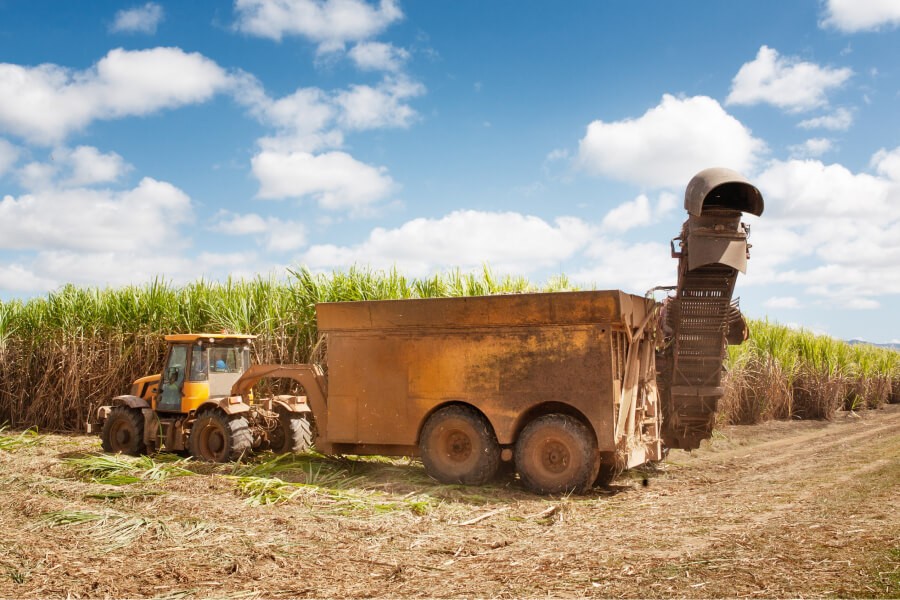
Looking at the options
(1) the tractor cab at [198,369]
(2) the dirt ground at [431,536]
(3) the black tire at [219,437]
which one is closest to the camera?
(2) the dirt ground at [431,536]

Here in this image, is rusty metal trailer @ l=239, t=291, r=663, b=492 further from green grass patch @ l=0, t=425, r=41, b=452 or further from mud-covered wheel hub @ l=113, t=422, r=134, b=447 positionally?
green grass patch @ l=0, t=425, r=41, b=452

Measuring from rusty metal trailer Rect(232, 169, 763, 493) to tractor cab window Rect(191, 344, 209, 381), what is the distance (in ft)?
5.99

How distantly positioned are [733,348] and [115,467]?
45.0ft

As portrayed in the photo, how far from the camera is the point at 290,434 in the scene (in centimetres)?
1111

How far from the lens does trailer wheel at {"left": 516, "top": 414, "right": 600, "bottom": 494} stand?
26.7ft

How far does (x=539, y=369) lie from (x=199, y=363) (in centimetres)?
573

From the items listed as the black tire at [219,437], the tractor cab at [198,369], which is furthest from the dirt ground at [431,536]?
the tractor cab at [198,369]

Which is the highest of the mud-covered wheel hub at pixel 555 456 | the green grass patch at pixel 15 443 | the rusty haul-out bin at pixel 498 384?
the rusty haul-out bin at pixel 498 384

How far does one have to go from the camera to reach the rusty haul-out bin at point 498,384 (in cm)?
816

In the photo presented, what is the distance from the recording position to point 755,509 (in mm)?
7414

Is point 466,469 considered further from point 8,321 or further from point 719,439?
point 8,321

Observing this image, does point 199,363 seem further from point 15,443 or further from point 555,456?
point 555,456

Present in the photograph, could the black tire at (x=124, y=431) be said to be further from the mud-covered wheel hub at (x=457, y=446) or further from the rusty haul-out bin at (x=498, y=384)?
the mud-covered wheel hub at (x=457, y=446)

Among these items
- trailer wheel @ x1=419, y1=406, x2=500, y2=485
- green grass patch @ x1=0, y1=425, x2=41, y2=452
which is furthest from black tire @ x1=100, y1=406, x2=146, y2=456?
trailer wheel @ x1=419, y1=406, x2=500, y2=485
